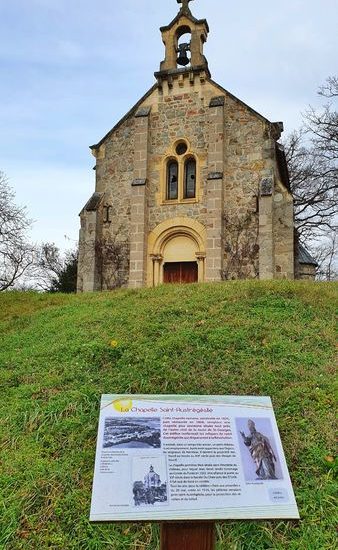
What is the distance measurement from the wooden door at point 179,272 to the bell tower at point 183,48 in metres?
6.70

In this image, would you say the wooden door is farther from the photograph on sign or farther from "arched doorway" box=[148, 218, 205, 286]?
the photograph on sign

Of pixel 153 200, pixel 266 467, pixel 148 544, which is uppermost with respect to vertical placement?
pixel 153 200

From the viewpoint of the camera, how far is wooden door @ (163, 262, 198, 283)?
60.7 ft

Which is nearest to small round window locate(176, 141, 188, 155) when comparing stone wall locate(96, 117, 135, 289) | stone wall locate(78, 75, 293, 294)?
stone wall locate(78, 75, 293, 294)

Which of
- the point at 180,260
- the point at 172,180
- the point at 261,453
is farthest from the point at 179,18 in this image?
the point at 261,453

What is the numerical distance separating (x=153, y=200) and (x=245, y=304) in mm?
10205

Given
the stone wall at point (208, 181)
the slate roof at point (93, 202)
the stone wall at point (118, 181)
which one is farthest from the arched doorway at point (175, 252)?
the slate roof at point (93, 202)

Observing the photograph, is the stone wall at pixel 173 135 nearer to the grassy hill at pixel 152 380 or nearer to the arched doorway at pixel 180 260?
the arched doorway at pixel 180 260

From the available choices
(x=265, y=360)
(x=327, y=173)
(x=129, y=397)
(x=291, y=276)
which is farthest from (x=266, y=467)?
(x=327, y=173)

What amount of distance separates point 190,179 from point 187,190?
43 centimetres

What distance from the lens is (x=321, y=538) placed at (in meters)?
4.10

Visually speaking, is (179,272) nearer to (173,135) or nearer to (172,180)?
(172,180)

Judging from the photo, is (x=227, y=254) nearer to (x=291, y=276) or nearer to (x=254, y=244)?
(x=254, y=244)

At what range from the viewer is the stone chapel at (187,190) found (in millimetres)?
17203
